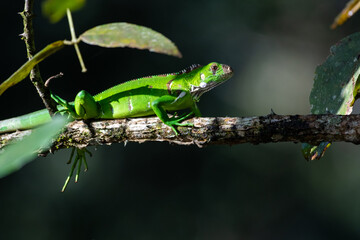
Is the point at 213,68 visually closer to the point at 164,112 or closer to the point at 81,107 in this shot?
the point at 164,112

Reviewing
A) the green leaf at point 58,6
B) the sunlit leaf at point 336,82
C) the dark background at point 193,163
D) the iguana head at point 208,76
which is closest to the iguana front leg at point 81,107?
the iguana head at point 208,76

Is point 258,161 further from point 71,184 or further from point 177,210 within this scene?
point 71,184

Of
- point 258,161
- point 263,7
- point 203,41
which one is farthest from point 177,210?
point 263,7

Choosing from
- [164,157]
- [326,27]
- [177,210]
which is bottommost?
[177,210]

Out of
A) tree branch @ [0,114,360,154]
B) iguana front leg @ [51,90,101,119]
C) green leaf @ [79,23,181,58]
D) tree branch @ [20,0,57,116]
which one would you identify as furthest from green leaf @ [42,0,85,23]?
iguana front leg @ [51,90,101,119]

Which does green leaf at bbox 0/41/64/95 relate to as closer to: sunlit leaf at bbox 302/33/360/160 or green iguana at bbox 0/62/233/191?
green iguana at bbox 0/62/233/191
